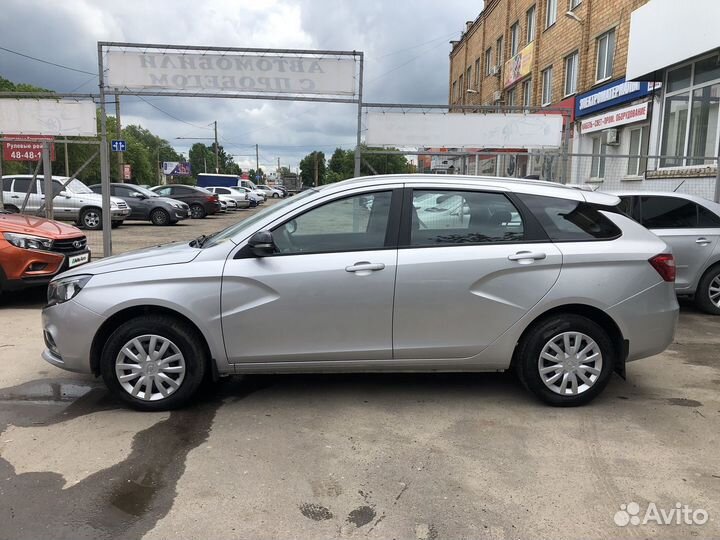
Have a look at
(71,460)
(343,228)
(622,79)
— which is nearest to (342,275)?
(343,228)

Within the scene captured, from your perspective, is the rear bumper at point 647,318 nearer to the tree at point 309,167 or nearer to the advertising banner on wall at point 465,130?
the advertising banner on wall at point 465,130

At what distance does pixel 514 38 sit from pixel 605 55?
1055 cm

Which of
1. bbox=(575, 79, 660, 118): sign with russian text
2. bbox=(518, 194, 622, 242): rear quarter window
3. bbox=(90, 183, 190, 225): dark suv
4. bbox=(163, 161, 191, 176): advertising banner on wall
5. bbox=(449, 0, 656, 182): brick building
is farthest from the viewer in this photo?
bbox=(163, 161, 191, 176): advertising banner on wall

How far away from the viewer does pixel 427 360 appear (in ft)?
13.1

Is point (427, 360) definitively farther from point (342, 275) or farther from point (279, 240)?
point (279, 240)

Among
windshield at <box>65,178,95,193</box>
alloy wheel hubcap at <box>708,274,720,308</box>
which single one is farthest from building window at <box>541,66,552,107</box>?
windshield at <box>65,178,95,193</box>

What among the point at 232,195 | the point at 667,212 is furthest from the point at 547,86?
the point at 232,195

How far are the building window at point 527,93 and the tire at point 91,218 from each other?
57.1ft

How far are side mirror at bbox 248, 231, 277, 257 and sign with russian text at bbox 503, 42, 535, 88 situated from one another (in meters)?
21.8

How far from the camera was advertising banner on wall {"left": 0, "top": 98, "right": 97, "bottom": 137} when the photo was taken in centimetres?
995

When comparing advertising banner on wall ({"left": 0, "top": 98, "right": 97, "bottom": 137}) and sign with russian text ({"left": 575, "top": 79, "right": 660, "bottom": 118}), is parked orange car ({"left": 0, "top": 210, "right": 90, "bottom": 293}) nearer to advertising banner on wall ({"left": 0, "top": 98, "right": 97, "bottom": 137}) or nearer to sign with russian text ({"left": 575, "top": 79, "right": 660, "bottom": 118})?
advertising banner on wall ({"left": 0, "top": 98, "right": 97, "bottom": 137})

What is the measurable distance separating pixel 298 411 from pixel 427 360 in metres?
1.01

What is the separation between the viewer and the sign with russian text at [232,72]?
31.1ft

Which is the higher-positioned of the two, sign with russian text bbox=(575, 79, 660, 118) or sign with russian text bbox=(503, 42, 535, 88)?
sign with russian text bbox=(503, 42, 535, 88)
